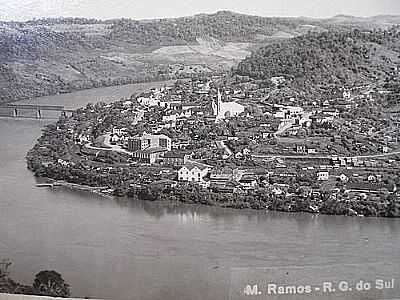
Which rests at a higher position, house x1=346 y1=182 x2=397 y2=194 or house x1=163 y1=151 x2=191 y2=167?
house x1=163 y1=151 x2=191 y2=167

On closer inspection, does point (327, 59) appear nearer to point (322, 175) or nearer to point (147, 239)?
A: point (322, 175)

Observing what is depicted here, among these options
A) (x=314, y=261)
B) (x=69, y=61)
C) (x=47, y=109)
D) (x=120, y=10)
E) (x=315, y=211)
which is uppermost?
(x=120, y=10)

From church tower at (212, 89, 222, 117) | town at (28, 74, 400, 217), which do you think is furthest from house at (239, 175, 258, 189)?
church tower at (212, 89, 222, 117)

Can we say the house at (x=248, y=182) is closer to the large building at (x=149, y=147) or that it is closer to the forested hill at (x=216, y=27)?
the large building at (x=149, y=147)

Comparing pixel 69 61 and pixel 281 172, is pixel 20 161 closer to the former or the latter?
pixel 69 61

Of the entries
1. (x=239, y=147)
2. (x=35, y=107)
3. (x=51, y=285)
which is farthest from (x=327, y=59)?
(x=51, y=285)

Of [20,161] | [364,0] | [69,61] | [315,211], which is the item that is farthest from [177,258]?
[364,0]

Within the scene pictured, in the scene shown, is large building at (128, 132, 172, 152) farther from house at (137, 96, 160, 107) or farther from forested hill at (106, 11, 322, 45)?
forested hill at (106, 11, 322, 45)
